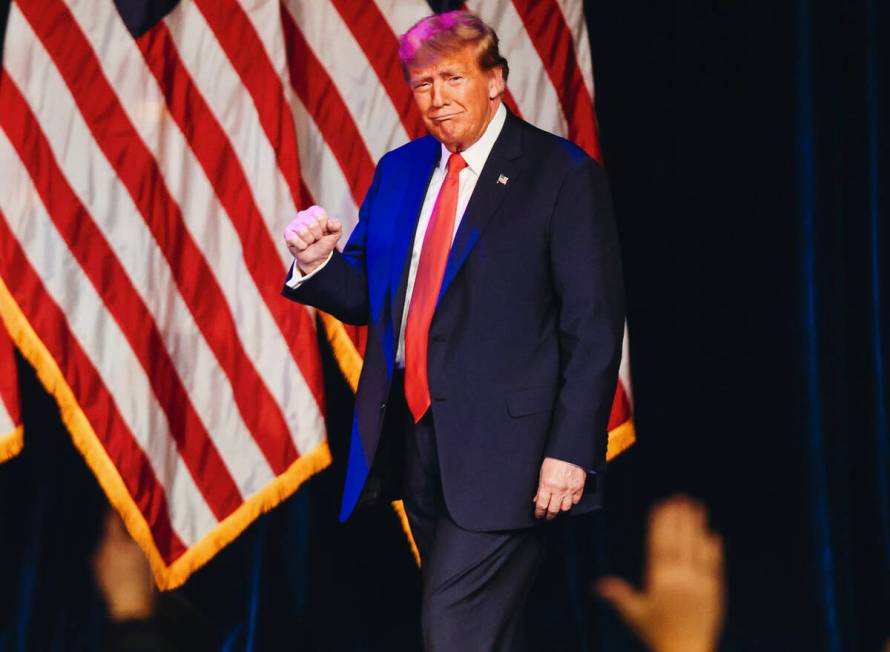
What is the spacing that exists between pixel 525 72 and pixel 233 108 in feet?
2.50

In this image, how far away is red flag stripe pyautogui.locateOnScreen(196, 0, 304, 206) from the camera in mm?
3014

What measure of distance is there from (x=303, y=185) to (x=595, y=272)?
1393mm

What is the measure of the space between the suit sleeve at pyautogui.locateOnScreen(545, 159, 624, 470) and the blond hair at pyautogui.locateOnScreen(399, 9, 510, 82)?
25 centimetres

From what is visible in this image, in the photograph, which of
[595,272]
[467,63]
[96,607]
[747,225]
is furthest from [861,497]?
[96,607]

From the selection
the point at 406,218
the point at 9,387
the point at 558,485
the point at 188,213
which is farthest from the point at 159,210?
the point at 558,485

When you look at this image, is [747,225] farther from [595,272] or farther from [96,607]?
[96,607]

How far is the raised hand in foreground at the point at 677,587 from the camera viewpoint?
3186 mm

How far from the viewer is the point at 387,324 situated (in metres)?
1.96

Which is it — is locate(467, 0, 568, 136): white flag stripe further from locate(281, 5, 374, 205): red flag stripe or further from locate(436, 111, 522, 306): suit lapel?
locate(436, 111, 522, 306): suit lapel

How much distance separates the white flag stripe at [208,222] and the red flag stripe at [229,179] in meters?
0.02

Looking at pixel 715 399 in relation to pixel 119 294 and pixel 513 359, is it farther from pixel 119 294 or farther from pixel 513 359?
pixel 119 294

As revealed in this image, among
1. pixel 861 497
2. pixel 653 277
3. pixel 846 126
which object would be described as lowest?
pixel 861 497

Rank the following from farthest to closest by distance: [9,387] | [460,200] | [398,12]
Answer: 1. [398,12]
2. [9,387]
3. [460,200]

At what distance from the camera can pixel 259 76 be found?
304 centimetres
